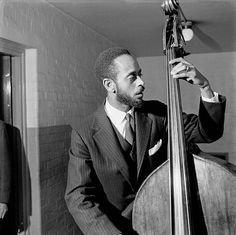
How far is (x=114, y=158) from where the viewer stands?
1.21 meters

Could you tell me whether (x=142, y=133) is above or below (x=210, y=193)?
above

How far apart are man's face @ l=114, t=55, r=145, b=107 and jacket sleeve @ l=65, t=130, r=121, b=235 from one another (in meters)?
0.23

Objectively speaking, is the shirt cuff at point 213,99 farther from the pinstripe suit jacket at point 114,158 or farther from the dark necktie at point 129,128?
the dark necktie at point 129,128

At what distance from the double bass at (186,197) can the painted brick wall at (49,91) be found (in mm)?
1266

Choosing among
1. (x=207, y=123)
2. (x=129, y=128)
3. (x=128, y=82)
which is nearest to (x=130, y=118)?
(x=129, y=128)

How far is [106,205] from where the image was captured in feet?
4.04

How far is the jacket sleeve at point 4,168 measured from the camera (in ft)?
5.92

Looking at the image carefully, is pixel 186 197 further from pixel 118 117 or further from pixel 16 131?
pixel 16 131

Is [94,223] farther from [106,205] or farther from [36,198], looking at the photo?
[36,198]

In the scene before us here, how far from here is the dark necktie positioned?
128cm

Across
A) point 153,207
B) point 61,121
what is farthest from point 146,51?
point 153,207

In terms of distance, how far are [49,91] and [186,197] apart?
1.59 m

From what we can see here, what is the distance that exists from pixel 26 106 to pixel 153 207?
134 cm

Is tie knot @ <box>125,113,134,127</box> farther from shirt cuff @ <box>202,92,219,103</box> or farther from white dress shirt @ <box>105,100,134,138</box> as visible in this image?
shirt cuff @ <box>202,92,219,103</box>
